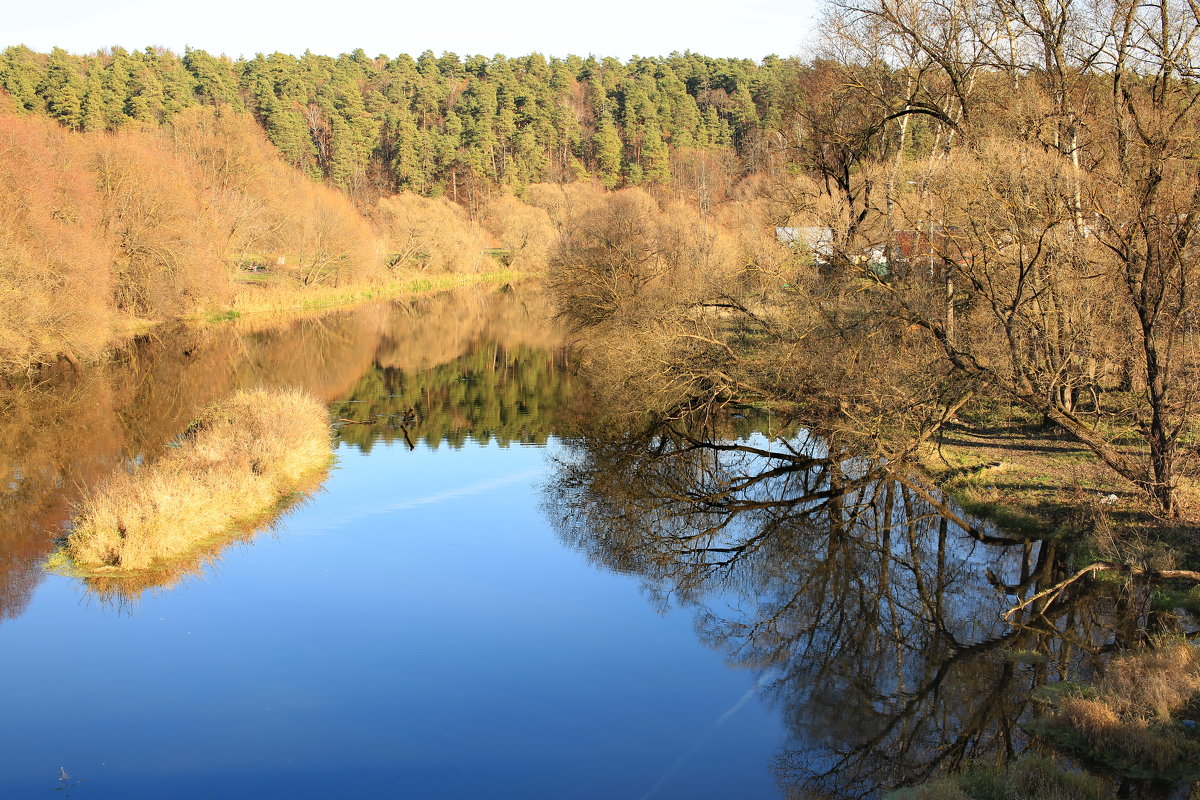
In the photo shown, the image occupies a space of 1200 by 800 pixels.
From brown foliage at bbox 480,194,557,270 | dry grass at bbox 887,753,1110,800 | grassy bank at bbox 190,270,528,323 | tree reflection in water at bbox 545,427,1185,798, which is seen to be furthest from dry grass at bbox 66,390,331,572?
brown foliage at bbox 480,194,557,270

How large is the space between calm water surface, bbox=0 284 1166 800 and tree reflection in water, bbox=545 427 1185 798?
43 millimetres

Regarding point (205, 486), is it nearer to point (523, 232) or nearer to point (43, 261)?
point (43, 261)

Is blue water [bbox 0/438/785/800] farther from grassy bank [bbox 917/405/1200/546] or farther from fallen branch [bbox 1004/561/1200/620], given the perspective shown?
grassy bank [bbox 917/405/1200/546]

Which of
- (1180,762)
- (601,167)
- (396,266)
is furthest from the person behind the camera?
(601,167)

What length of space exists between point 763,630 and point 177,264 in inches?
1252

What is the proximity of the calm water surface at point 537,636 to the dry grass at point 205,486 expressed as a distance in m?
0.51

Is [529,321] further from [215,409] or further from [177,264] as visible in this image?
[215,409]

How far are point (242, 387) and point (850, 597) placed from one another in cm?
1937

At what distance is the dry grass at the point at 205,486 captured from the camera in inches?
537

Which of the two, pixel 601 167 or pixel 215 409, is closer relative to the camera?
pixel 215 409

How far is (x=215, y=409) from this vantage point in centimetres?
2192

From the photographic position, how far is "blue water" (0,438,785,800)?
8.70m

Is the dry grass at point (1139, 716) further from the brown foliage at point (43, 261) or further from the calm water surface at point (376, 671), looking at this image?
the brown foliage at point (43, 261)

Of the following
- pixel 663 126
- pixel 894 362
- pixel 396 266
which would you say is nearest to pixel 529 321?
pixel 396 266
